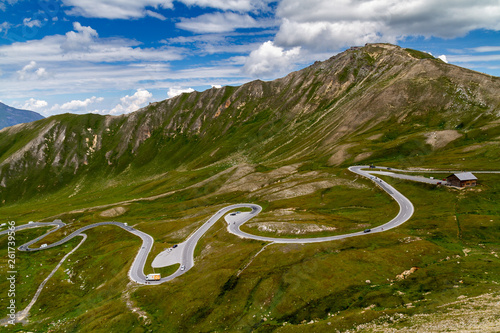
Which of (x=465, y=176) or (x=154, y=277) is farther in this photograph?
(x=465, y=176)

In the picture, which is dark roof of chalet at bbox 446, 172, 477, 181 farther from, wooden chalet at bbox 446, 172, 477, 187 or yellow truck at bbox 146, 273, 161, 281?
yellow truck at bbox 146, 273, 161, 281

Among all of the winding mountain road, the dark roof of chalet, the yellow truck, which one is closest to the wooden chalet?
the dark roof of chalet

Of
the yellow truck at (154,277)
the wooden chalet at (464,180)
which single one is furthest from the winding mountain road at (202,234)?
the wooden chalet at (464,180)

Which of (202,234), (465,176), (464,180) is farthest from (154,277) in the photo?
(465,176)

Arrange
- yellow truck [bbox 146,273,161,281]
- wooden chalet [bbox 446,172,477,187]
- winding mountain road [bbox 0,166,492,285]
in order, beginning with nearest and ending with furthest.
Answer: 1. yellow truck [bbox 146,273,161,281]
2. winding mountain road [bbox 0,166,492,285]
3. wooden chalet [bbox 446,172,477,187]

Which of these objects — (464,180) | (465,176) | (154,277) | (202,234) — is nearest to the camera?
(154,277)

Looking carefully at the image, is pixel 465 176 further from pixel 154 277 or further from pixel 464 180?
pixel 154 277

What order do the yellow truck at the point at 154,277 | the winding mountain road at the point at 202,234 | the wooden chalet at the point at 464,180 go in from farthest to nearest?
the wooden chalet at the point at 464,180, the winding mountain road at the point at 202,234, the yellow truck at the point at 154,277

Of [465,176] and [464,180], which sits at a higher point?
[465,176]

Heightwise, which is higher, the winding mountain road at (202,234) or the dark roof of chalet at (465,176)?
the dark roof of chalet at (465,176)

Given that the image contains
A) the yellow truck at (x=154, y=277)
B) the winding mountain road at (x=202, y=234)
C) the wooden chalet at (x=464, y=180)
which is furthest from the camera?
the wooden chalet at (x=464, y=180)

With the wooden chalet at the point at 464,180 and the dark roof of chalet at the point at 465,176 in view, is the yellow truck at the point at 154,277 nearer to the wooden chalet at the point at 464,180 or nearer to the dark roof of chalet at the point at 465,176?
the wooden chalet at the point at 464,180

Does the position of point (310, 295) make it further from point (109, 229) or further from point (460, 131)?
point (460, 131)
